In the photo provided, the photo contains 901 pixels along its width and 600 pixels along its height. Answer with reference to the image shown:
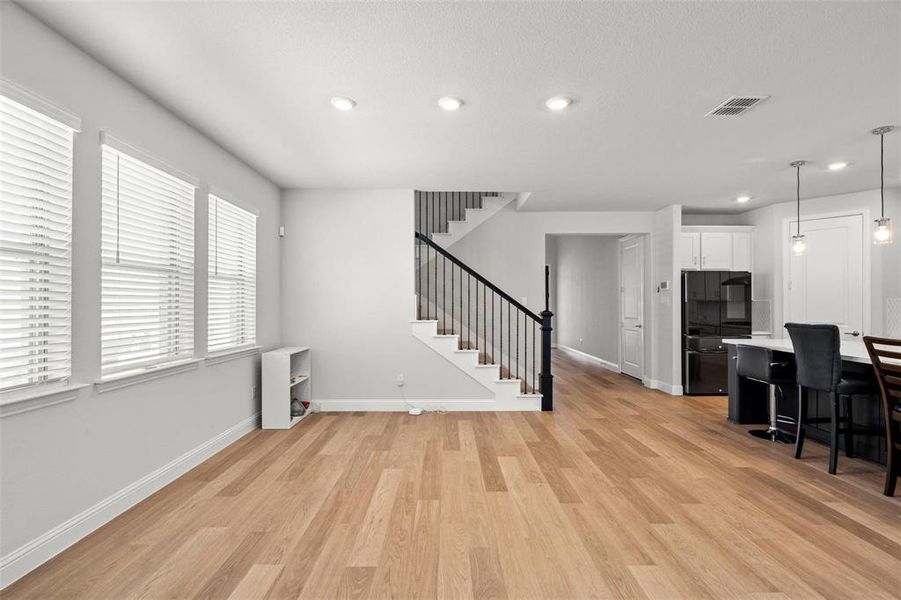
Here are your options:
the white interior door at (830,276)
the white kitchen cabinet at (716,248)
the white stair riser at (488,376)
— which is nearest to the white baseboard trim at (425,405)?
the white stair riser at (488,376)

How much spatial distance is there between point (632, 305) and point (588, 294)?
8.26 feet

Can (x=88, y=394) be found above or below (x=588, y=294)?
below

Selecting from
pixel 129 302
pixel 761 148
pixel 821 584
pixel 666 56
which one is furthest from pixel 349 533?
pixel 761 148

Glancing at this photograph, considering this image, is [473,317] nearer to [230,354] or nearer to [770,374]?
[230,354]

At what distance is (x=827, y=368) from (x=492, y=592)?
116 inches

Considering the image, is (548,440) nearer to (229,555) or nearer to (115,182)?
(229,555)

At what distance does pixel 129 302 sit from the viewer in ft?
8.73

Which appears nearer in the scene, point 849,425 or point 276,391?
point 849,425

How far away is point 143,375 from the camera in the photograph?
2732 mm

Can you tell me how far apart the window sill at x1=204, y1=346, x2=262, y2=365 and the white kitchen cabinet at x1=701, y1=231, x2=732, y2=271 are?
595 cm

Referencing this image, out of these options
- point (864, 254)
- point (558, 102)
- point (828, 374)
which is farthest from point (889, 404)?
point (864, 254)

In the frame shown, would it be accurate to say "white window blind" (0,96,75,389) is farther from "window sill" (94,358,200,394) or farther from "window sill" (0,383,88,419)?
"window sill" (94,358,200,394)

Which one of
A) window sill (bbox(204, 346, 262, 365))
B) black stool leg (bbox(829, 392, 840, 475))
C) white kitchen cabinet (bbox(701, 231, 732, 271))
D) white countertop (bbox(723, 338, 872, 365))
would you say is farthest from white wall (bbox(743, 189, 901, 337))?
window sill (bbox(204, 346, 262, 365))

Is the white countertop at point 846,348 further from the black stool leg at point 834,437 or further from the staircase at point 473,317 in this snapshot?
the staircase at point 473,317
